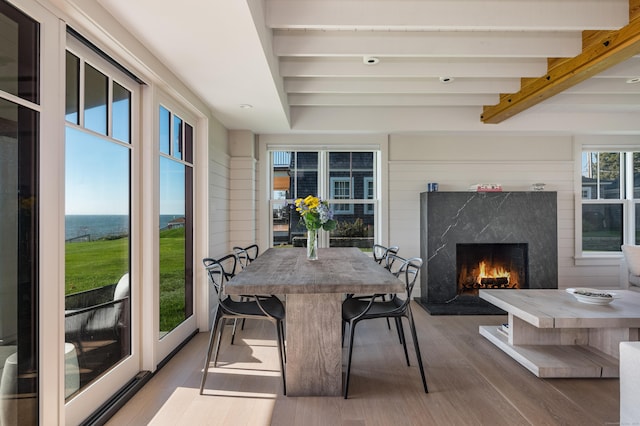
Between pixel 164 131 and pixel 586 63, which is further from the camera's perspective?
pixel 164 131

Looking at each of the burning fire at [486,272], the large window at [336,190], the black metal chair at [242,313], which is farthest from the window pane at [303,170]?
the burning fire at [486,272]

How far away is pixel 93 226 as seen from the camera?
2.07 meters

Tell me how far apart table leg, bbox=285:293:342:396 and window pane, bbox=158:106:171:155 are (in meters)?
1.71

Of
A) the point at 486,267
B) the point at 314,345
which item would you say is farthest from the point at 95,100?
the point at 486,267

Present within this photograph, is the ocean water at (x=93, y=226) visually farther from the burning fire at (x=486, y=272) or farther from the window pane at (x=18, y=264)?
the burning fire at (x=486, y=272)

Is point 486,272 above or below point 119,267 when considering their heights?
below

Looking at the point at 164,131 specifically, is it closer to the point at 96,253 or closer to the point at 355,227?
the point at 96,253

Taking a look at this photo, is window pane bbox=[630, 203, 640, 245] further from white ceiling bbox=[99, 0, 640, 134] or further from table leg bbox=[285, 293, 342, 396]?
table leg bbox=[285, 293, 342, 396]

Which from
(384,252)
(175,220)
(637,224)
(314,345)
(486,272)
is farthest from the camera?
(637,224)

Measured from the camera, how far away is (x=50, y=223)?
1.66 m

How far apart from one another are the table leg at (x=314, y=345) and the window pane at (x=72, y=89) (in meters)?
1.65

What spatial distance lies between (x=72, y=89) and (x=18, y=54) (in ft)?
1.24

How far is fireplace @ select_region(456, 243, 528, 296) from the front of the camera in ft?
15.7

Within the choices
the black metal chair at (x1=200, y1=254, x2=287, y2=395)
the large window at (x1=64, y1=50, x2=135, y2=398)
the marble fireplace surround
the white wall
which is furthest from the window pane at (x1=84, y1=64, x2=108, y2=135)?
the marble fireplace surround
